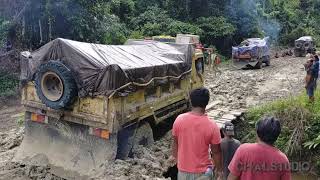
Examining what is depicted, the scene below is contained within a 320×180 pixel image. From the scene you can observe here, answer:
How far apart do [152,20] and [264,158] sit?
884 inches

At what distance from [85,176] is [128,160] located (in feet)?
2.38

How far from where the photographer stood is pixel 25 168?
6273mm

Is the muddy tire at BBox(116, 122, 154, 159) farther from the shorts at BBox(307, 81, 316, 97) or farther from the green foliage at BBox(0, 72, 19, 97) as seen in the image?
the green foliage at BBox(0, 72, 19, 97)

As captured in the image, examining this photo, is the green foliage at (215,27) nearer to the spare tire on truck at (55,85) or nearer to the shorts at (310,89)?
the shorts at (310,89)

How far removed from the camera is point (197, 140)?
376cm

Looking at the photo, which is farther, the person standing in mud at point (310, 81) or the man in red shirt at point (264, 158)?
the person standing in mud at point (310, 81)

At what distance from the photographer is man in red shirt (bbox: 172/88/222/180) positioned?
375cm

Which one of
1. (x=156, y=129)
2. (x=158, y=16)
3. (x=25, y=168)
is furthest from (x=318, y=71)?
(x=158, y=16)

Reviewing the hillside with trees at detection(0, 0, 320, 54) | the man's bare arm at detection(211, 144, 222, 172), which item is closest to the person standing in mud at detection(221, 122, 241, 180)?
the man's bare arm at detection(211, 144, 222, 172)

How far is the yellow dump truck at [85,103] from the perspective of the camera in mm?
5906

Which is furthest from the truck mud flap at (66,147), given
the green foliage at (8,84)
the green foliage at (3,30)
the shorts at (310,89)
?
the green foliage at (3,30)

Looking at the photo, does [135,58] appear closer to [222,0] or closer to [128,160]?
[128,160]

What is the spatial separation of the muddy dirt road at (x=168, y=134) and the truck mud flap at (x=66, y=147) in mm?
160

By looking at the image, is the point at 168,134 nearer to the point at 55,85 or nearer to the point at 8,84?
the point at 55,85
